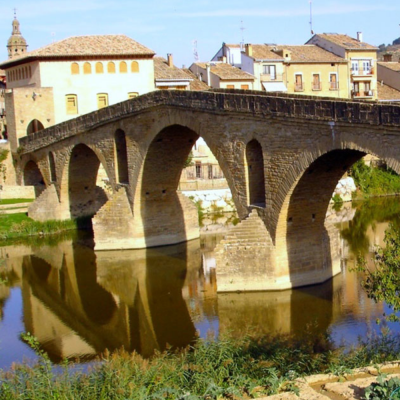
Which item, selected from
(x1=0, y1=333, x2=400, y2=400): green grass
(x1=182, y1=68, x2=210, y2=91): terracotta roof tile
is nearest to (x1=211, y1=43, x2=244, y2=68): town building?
(x1=182, y1=68, x2=210, y2=91): terracotta roof tile

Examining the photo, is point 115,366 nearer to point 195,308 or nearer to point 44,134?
point 195,308

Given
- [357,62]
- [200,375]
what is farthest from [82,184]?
[200,375]

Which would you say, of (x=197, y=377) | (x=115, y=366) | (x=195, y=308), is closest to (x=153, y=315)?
(x=195, y=308)

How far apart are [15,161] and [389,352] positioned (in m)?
25.2

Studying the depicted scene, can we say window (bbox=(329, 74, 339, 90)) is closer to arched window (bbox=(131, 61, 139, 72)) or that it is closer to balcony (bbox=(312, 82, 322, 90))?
balcony (bbox=(312, 82, 322, 90))

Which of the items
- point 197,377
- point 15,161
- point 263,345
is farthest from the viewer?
point 15,161

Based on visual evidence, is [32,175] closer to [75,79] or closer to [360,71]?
[75,79]

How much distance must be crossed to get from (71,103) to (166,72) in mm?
5415

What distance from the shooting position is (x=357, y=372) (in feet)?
30.4

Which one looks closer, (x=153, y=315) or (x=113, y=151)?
(x=153, y=315)

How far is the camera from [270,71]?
38969mm

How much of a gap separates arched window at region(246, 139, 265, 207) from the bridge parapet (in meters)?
1.03

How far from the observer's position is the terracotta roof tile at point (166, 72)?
121ft

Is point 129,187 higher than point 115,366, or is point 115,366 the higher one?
point 129,187
